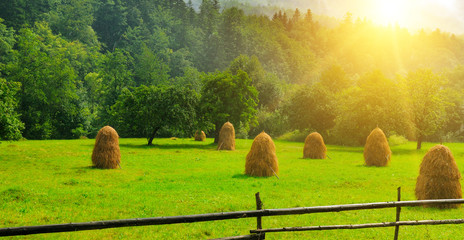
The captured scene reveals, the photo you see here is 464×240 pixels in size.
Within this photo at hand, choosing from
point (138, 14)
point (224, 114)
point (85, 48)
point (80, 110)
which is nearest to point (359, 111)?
point (224, 114)

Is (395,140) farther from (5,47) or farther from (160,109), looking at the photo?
(5,47)

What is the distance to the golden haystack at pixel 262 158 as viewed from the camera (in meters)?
21.0

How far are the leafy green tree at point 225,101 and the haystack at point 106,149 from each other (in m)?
24.0

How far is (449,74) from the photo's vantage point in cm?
11362

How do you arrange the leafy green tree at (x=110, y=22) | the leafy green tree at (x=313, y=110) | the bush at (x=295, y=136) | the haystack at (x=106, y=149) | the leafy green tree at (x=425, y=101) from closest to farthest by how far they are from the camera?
the haystack at (x=106, y=149) < the leafy green tree at (x=425, y=101) < the leafy green tree at (x=313, y=110) < the bush at (x=295, y=136) < the leafy green tree at (x=110, y=22)

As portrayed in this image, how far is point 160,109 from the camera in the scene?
42781 mm

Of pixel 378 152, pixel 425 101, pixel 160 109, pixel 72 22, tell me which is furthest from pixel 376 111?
pixel 72 22

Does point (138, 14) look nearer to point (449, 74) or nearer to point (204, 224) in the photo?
point (449, 74)

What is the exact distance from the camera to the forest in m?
44.5

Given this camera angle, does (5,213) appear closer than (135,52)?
Yes

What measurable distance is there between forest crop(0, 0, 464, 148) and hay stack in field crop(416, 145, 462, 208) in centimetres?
2707

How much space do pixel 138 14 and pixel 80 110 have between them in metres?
77.6

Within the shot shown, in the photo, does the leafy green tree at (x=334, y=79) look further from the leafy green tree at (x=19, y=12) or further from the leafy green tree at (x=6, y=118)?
the leafy green tree at (x=19, y=12)

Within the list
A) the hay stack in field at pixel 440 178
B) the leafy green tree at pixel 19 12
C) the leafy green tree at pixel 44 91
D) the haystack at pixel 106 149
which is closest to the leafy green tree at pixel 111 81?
the leafy green tree at pixel 44 91
